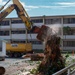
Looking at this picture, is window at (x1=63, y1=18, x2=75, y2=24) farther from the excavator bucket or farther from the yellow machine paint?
the excavator bucket

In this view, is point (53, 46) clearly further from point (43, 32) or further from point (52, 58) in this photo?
point (43, 32)

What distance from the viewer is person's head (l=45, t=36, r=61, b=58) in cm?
1665

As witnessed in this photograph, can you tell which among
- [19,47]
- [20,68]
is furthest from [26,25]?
[19,47]

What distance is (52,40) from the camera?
16.7 metres

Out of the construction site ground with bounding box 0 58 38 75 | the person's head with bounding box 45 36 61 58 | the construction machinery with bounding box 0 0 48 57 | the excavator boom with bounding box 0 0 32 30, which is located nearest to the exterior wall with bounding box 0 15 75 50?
the construction machinery with bounding box 0 0 48 57

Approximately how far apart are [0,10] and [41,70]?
51.2 feet

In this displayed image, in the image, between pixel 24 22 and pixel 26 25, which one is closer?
pixel 26 25

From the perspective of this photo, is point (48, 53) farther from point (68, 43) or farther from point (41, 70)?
point (68, 43)

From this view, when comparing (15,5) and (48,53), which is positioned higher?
(15,5)

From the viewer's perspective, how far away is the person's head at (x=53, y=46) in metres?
16.6

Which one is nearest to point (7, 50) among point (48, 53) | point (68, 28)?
point (68, 28)

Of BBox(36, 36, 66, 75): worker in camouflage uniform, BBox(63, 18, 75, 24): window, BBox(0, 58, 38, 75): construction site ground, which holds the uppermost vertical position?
BBox(36, 36, 66, 75): worker in camouflage uniform

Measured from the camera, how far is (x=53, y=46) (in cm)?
1669

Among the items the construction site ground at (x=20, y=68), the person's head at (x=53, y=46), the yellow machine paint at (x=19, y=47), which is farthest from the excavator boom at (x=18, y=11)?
the yellow machine paint at (x=19, y=47)
